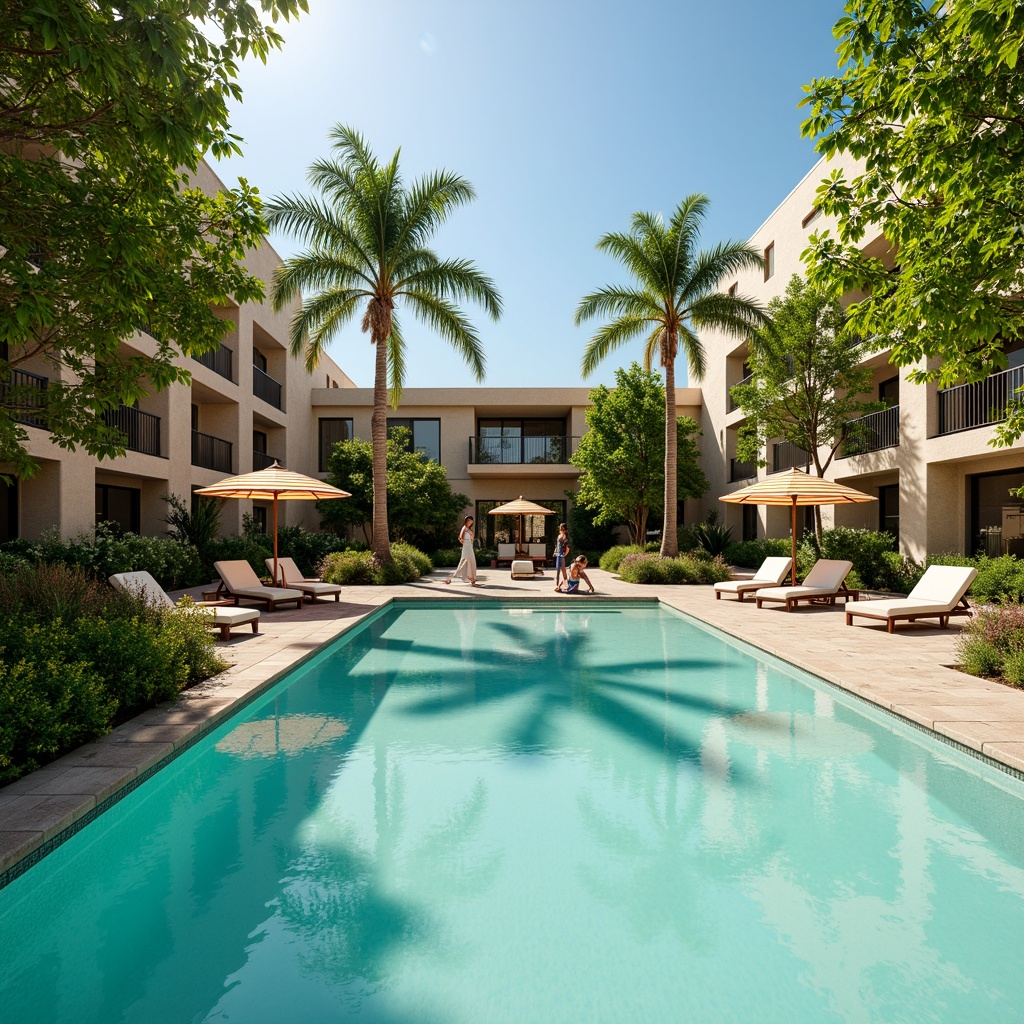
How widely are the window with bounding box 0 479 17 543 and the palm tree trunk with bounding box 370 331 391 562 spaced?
7.56 metres

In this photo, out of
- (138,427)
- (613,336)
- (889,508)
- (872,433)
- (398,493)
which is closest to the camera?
(138,427)

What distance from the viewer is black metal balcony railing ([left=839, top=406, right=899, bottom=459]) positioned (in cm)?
1656

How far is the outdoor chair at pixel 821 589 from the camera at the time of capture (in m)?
12.9

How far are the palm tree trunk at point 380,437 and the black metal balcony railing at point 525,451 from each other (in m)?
10.3

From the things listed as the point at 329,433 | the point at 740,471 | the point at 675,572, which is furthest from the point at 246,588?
the point at 740,471

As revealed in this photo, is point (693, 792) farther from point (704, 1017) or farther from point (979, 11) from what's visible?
point (979, 11)

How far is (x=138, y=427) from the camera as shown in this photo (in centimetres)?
1611

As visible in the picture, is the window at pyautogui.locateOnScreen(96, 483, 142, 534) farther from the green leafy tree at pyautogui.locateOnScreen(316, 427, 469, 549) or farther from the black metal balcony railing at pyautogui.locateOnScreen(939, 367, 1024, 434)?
the black metal balcony railing at pyautogui.locateOnScreen(939, 367, 1024, 434)

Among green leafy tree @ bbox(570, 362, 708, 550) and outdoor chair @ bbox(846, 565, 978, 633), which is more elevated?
green leafy tree @ bbox(570, 362, 708, 550)

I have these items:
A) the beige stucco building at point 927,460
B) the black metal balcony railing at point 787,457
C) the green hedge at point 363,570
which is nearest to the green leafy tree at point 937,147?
the beige stucco building at point 927,460

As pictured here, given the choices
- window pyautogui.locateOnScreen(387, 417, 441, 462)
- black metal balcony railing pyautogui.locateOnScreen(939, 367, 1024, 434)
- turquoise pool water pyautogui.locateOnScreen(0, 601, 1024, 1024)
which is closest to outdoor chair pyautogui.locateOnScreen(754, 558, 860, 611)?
black metal balcony railing pyautogui.locateOnScreen(939, 367, 1024, 434)

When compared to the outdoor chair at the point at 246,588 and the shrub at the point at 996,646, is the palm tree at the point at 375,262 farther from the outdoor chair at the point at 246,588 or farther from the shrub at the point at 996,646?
the shrub at the point at 996,646

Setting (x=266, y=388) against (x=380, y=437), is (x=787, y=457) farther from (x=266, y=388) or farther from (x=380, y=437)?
(x=266, y=388)

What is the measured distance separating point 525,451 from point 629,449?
6.40m
